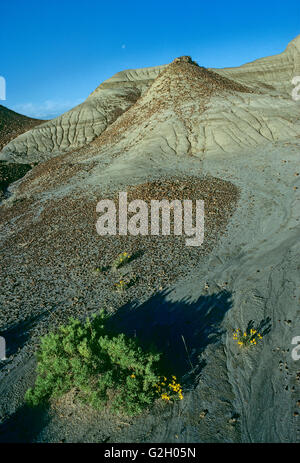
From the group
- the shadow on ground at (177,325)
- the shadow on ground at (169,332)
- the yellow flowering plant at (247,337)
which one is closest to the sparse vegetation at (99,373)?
the shadow on ground at (169,332)

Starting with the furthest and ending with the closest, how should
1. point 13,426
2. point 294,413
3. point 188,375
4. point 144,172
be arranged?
point 144,172 → point 188,375 → point 13,426 → point 294,413

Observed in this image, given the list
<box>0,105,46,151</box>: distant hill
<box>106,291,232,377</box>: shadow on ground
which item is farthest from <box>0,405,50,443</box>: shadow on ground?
<box>0,105,46,151</box>: distant hill

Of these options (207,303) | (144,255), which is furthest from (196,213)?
(207,303)

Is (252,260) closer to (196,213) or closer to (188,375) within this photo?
(196,213)

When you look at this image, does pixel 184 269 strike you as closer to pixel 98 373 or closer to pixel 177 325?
pixel 177 325

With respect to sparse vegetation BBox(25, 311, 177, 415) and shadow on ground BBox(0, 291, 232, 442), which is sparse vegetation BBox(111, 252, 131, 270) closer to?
shadow on ground BBox(0, 291, 232, 442)

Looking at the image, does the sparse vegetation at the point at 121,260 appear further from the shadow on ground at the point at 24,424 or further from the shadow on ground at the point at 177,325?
the shadow on ground at the point at 24,424

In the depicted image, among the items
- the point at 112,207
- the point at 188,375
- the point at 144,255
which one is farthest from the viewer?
the point at 112,207
